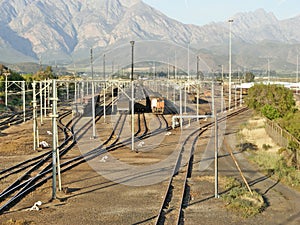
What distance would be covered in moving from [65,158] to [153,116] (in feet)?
83.7

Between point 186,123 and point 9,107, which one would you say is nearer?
point 186,123

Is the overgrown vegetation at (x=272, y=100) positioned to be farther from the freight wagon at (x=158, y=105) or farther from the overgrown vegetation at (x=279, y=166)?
the overgrown vegetation at (x=279, y=166)

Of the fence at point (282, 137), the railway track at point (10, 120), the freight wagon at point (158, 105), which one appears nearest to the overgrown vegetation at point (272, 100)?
the fence at point (282, 137)

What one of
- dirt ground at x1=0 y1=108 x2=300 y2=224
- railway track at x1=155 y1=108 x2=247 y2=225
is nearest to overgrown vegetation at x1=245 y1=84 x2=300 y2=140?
railway track at x1=155 y1=108 x2=247 y2=225

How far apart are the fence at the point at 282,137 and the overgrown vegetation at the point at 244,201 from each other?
21.2 feet

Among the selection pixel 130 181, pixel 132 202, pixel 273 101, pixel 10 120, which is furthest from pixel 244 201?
pixel 10 120

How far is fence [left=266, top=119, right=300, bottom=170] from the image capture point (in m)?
22.6

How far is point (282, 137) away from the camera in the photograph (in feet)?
88.7

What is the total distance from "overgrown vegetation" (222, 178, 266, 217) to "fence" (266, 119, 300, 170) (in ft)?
21.2

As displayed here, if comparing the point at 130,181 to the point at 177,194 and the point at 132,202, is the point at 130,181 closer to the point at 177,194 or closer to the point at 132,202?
the point at 177,194

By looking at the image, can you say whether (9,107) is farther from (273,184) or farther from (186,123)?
(273,184)

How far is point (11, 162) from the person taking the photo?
23250 mm

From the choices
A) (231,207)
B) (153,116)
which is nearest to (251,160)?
A: (231,207)

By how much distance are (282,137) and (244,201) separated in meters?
12.8
